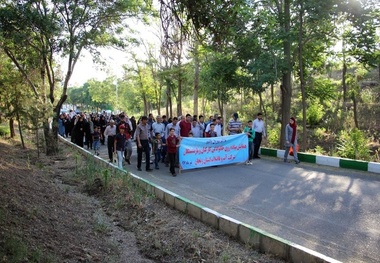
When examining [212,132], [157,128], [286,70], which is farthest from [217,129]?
[286,70]

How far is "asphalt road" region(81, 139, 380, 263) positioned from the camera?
219 inches

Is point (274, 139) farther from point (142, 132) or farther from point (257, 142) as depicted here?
point (142, 132)

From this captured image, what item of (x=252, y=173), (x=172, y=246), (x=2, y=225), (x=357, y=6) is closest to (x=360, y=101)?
(x=357, y=6)

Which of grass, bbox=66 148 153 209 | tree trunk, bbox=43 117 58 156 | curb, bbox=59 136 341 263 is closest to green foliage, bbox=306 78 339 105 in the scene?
grass, bbox=66 148 153 209

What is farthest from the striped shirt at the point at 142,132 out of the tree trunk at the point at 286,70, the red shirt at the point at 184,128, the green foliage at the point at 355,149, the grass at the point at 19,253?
the green foliage at the point at 355,149

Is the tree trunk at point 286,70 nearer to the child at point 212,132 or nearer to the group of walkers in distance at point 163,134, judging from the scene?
the group of walkers in distance at point 163,134

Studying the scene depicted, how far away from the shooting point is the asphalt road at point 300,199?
5562 millimetres

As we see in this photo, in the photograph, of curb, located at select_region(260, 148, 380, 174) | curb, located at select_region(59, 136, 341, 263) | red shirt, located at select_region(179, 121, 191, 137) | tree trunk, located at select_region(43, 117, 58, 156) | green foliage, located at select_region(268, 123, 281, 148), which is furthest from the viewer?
green foliage, located at select_region(268, 123, 281, 148)

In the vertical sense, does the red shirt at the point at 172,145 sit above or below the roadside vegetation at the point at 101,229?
above

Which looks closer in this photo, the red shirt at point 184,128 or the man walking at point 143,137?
the man walking at point 143,137

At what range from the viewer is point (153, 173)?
11219mm

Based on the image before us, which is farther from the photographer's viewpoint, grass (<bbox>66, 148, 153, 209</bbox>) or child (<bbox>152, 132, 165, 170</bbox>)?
child (<bbox>152, 132, 165, 170</bbox>)

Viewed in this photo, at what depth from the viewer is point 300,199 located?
7.82 meters

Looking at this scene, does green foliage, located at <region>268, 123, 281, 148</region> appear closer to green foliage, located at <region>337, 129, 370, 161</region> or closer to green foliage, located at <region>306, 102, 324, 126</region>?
green foliage, located at <region>306, 102, 324, 126</region>
